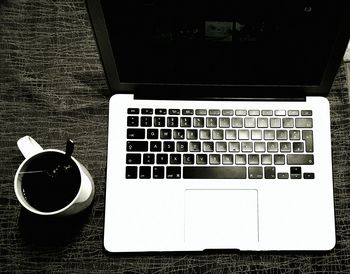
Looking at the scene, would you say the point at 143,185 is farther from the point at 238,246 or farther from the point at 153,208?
the point at 238,246

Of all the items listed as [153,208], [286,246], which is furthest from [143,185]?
[286,246]

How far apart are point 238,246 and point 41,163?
1.10 ft

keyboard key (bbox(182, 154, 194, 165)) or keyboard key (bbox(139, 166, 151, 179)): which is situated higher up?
keyboard key (bbox(182, 154, 194, 165))

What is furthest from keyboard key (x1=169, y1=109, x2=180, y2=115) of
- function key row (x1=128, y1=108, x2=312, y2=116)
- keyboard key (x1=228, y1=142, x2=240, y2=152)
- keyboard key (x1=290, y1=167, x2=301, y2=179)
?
keyboard key (x1=290, y1=167, x2=301, y2=179)

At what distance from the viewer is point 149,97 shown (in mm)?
736

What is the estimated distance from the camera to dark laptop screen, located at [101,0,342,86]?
55cm

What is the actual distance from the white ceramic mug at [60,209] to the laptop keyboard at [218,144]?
0.07m

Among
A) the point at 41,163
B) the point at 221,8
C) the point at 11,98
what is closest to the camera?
the point at 221,8

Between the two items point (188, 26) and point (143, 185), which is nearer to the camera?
point (188, 26)

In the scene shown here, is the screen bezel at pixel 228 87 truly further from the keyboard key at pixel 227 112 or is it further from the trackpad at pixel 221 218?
the trackpad at pixel 221 218

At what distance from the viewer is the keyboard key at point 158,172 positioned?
71 cm

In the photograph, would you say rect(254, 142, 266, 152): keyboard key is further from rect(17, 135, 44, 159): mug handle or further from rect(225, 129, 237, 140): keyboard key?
rect(17, 135, 44, 159): mug handle

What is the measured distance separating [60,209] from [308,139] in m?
0.41

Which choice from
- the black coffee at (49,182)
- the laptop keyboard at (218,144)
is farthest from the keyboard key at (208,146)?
the black coffee at (49,182)
